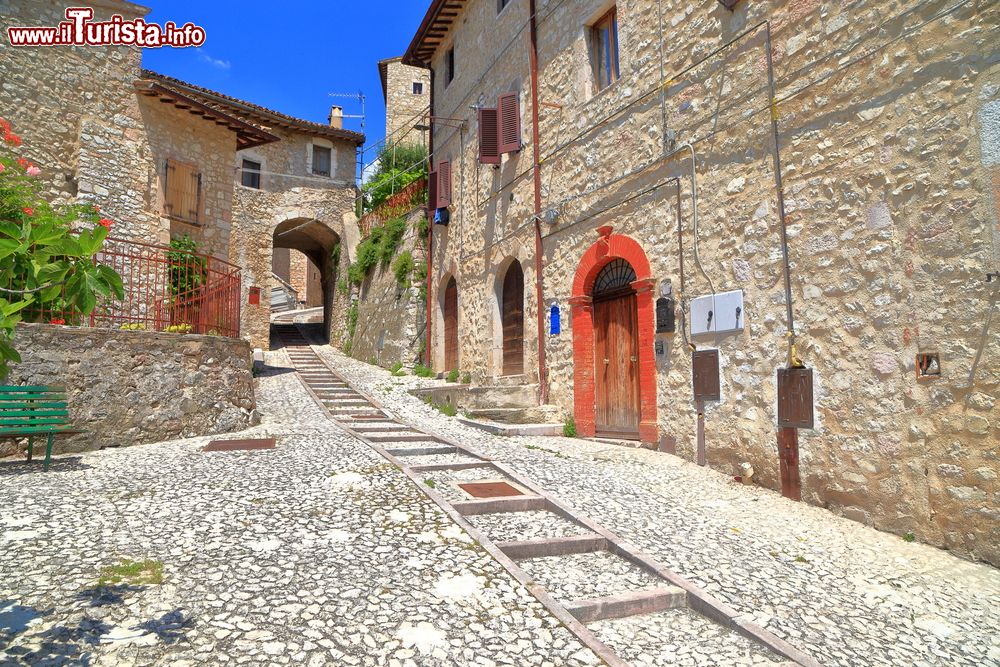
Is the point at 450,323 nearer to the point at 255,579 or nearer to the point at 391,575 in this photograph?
the point at 391,575

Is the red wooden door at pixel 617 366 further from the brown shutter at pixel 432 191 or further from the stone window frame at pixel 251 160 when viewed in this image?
the stone window frame at pixel 251 160

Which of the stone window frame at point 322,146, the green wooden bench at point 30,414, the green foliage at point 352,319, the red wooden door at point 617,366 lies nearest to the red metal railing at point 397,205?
the green foliage at point 352,319

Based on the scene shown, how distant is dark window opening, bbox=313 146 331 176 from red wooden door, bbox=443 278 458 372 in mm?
10407

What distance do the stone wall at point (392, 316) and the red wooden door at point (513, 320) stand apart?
432 centimetres

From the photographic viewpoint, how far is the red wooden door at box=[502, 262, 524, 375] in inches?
458

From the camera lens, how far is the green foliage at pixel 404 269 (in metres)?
16.3

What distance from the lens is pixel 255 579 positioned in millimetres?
3604

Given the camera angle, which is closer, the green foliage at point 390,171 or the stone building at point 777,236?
the stone building at point 777,236

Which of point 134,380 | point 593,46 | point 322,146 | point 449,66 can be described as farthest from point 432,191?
point 322,146

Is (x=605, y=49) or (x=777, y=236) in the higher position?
(x=605, y=49)

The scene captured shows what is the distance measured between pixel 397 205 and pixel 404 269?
Result: 304 centimetres

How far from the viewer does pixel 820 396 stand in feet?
18.7

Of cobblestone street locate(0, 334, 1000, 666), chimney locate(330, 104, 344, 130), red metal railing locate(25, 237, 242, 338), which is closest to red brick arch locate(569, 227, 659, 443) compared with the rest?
cobblestone street locate(0, 334, 1000, 666)

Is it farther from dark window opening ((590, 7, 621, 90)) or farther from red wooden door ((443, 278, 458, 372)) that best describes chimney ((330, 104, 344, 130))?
dark window opening ((590, 7, 621, 90))
